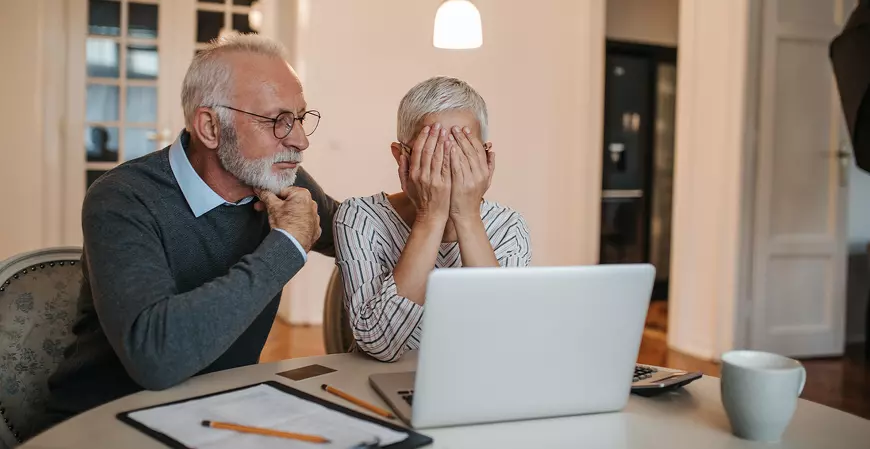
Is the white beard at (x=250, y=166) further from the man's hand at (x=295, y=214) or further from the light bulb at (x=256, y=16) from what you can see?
the light bulb at (x=256, y=16)

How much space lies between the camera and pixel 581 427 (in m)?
0.98

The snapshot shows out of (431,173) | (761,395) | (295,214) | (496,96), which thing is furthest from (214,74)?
(496,96)

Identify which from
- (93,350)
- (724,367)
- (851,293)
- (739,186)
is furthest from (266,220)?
(851,293)

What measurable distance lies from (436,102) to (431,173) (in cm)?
15

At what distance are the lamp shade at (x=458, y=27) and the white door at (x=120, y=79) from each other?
2.19 meters

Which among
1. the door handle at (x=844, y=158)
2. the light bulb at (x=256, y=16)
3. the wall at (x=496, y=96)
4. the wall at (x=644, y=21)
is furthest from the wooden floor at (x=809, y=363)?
the wall at (x=644, y=21)

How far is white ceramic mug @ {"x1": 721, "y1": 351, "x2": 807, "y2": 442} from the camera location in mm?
922

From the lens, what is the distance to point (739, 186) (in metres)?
3.98

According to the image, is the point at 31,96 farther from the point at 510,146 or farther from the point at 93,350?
the point at 93,350

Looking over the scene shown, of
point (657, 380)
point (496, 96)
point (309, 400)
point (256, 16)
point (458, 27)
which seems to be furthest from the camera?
point (496, 96)

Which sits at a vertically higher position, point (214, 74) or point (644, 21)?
point (644, 21)

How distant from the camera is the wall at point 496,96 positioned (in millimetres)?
4719

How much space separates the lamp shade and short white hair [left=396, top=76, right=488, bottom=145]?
200 centimetres

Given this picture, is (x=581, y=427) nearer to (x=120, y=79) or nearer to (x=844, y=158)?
(x=844, y=158)
